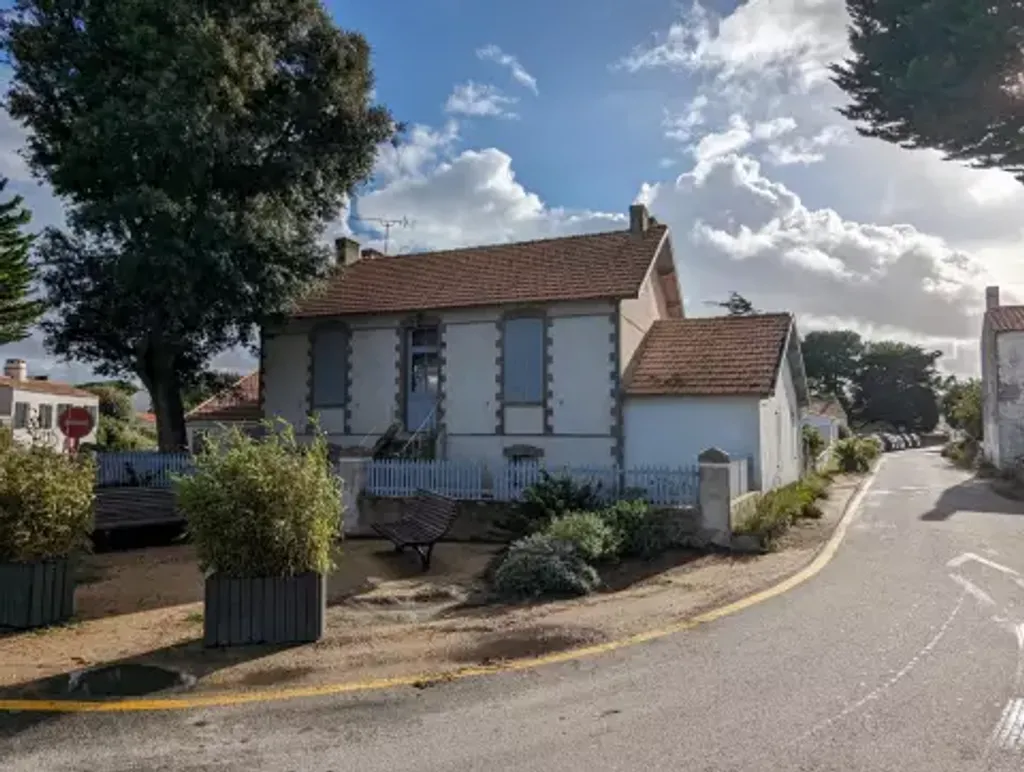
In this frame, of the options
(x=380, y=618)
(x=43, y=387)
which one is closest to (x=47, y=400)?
(x=43, y=387)

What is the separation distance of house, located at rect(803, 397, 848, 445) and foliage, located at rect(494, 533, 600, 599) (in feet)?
117

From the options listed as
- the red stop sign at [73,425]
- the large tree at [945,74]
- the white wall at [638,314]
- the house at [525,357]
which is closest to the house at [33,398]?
the house at [525,357]

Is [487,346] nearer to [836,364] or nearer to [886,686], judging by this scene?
[886,686]

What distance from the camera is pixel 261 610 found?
7.43 metres

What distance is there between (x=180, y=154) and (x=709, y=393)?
42.5 ft

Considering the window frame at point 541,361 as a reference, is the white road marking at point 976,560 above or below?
below

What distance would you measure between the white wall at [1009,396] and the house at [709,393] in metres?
17.8

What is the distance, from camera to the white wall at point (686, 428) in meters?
17.5

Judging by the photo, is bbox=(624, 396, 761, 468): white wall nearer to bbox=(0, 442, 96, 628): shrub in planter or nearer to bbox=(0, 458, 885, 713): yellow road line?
bbox=(0, 458, 885, 713): yellow road line

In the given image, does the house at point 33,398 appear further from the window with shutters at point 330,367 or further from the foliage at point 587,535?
the foliage at point 587,535

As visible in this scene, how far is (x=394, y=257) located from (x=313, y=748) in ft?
67.9

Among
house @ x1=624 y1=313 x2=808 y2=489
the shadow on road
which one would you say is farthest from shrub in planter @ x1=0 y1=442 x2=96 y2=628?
the shadow on road

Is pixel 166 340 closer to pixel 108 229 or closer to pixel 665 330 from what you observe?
pixel 108 229

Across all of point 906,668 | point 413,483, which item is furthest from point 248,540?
point 413,483
